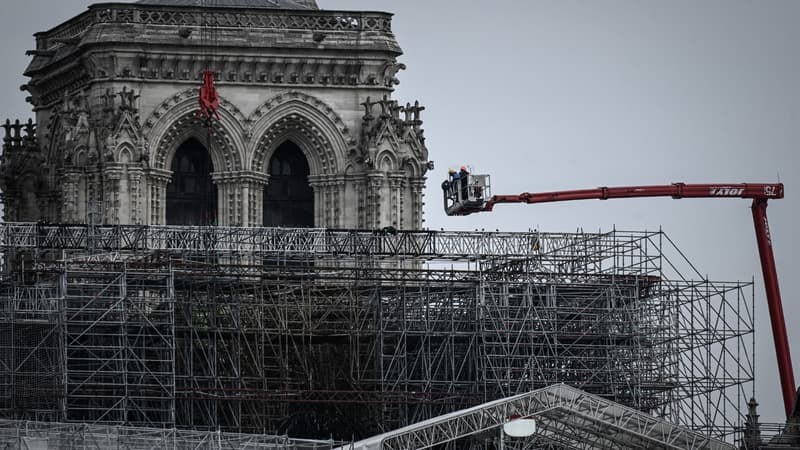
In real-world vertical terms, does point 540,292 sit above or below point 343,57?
below

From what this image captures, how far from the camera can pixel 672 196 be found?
405 ft

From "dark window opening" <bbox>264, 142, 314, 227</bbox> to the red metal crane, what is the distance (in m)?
5.18

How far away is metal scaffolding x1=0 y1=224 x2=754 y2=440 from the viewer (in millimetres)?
107312

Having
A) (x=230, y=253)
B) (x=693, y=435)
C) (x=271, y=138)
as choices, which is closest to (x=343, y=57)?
(x=271, y=138)

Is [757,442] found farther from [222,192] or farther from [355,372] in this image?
[222,192]

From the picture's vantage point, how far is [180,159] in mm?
121625

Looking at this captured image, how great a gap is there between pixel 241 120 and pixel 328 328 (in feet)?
37.8

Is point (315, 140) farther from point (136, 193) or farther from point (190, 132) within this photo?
point (136, 193)

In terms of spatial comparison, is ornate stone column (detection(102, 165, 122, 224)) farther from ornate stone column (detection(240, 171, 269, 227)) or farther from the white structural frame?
the white structural frame

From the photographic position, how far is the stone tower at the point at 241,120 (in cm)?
11919

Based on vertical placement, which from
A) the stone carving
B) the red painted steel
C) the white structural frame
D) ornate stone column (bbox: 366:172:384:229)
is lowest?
the white structural frame

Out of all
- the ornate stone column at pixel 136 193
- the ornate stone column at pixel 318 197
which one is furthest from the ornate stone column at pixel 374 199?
the ornate stone column at pixel 136 193

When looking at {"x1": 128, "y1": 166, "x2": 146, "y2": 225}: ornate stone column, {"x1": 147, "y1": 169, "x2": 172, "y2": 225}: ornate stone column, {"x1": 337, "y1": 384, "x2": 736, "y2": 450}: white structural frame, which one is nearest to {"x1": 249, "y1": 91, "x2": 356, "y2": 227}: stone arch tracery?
{"x1": 147, "y1": 169, "x2": 172, "y2": 225}: ornate stone column

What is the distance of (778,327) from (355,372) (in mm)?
15564
